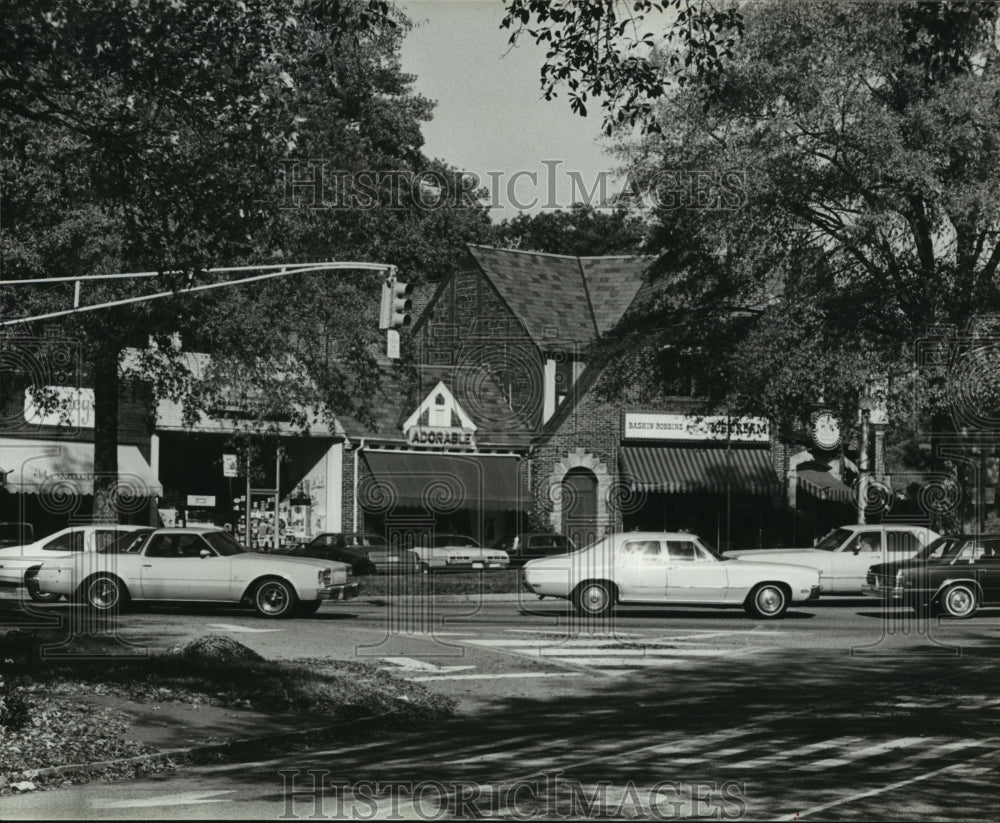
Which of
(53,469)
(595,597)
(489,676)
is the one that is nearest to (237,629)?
(489,676)

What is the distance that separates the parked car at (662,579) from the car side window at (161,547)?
6167 millimetres

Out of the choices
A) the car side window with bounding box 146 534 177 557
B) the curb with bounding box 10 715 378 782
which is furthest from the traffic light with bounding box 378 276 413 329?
the curb with bounding box 10 715 378 782

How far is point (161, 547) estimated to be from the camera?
24141 millimetres

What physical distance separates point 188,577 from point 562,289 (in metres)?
29.3

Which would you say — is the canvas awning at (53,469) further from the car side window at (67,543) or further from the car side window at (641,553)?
the car side window at (641,553)

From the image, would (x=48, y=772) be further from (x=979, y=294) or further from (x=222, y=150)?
(x=979, y=294)

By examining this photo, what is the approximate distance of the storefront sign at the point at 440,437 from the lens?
4619 cm

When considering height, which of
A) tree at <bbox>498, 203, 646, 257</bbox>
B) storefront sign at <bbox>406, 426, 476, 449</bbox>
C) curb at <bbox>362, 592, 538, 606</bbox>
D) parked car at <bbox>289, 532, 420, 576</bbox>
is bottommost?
curb at <bbox>362, 592, 538, 606</bbox>

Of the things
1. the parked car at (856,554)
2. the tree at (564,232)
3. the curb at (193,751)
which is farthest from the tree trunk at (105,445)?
the tree at (564,232)

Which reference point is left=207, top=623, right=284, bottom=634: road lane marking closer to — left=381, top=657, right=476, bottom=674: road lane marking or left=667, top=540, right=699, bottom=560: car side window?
left=381, top=657, right=476, bottom=674: road lane marking

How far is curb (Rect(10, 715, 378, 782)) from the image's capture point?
34.1 ft

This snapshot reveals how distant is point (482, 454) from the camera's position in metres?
46.7

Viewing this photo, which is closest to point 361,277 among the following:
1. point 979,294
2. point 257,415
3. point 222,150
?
point 257,415

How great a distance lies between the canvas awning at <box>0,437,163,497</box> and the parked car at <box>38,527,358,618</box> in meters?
14.7
